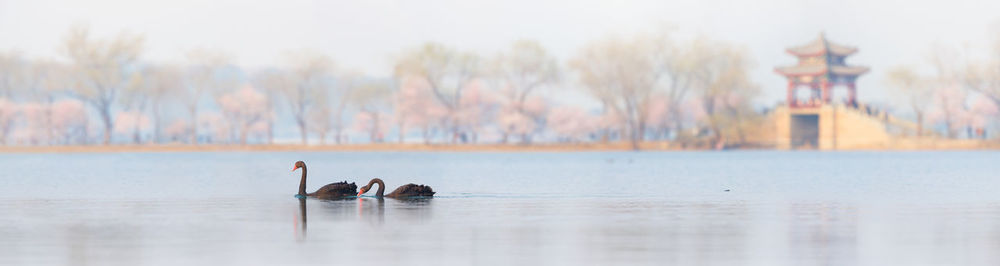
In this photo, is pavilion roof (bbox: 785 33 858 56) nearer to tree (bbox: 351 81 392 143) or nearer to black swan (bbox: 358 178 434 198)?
tree (bbox: 351 81 392 143)

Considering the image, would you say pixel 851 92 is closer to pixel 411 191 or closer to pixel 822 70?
pixel 822 70

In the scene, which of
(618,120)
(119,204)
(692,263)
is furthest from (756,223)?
(618,120)

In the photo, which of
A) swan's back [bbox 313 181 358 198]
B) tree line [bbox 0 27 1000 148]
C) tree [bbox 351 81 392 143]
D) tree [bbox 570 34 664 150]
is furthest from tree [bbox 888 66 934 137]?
swan's back [bbox 313 181 358 198]

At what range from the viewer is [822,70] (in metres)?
128

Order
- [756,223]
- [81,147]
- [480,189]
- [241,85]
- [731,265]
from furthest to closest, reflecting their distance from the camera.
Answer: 1. [241,85]
2. [81,147]
3. [480,189]
4. [756,223]
5. [731,265]

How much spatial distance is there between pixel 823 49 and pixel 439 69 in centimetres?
4177

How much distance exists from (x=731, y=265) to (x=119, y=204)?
59.1 feet

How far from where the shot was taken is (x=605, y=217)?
25.6 m

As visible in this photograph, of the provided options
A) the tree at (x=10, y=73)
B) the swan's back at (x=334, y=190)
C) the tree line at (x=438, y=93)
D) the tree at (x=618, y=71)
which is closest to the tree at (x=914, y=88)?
the tree line at (x=438, y=93)

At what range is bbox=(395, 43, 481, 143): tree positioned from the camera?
106625 mm

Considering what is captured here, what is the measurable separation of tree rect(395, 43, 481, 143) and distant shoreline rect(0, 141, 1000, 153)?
378cm

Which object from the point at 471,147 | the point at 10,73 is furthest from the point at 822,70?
the point at 10,73

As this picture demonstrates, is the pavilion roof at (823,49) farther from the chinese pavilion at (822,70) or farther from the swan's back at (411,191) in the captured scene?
the swan's back at (411,191)

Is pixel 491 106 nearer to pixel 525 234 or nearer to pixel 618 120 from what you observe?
pixel 618 120
